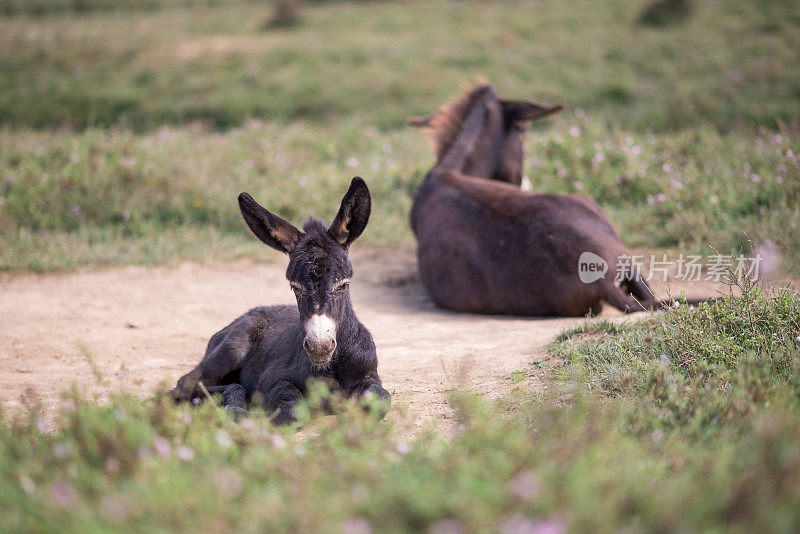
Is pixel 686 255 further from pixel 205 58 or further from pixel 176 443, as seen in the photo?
pixel 205 58

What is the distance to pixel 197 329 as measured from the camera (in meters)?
6.49

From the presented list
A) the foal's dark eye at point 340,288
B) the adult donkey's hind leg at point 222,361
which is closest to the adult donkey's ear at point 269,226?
the foal's dark eye at point 340,288

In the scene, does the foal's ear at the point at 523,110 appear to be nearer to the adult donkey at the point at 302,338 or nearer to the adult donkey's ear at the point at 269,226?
the adult donkey at the point at 302,338

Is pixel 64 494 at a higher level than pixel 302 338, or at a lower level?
higher

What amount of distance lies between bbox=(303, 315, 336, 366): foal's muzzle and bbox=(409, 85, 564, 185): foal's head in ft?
17.1

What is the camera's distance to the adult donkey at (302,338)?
3.92m

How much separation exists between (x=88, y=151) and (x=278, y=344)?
25.0 ft

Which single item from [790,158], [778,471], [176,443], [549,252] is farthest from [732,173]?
[176,443]

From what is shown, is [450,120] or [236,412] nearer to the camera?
[236,412]

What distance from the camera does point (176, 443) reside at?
116 inches

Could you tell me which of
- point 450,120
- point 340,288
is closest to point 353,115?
point 450,120

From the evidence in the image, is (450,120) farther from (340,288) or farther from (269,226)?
(340,288)

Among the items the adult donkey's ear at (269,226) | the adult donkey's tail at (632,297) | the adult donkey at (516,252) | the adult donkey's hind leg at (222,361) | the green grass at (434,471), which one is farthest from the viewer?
the adult donkey at (516,252)

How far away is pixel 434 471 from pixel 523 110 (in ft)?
23.5
